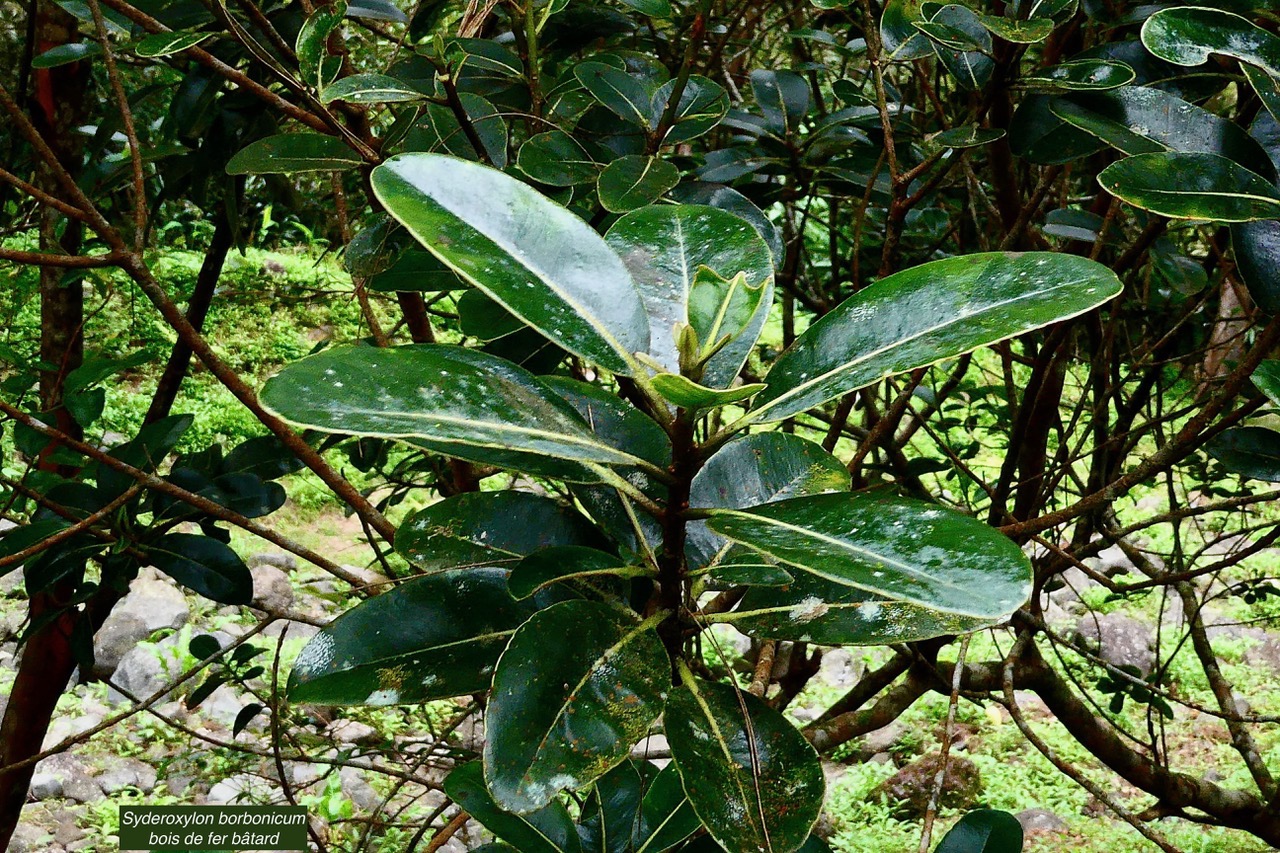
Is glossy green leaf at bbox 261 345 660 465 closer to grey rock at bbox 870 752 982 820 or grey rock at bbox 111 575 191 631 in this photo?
grey rock at bbox 870 752 982 820

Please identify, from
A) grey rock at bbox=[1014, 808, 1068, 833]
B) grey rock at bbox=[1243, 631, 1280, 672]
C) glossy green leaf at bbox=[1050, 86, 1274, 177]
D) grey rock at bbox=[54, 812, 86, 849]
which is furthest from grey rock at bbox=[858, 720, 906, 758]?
glossy green leaf at bbox=[1050, 86, 1274, 177]

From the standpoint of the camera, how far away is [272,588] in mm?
3369

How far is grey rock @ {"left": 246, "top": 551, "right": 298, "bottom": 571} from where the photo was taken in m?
3.52

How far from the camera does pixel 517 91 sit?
3.59 feet

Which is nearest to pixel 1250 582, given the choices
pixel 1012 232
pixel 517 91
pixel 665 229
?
pixel 1012 232

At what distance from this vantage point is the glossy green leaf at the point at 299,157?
0.81m

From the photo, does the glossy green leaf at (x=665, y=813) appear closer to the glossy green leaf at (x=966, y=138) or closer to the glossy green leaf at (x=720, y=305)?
the glossy green leaf at (x=720, y=305)

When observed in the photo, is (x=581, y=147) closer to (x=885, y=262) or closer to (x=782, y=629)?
(x=885, y=262)

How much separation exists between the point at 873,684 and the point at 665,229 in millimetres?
1095

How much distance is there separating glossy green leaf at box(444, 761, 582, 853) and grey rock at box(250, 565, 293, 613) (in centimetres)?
276

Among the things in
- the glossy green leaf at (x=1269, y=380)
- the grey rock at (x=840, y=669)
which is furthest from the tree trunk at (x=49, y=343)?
the grey rock at (x=840, y=669)

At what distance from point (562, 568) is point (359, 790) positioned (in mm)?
2417

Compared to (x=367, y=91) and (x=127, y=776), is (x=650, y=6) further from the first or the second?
(x=127, y=776)

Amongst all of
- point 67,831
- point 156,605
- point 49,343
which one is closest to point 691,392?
point 49,343
